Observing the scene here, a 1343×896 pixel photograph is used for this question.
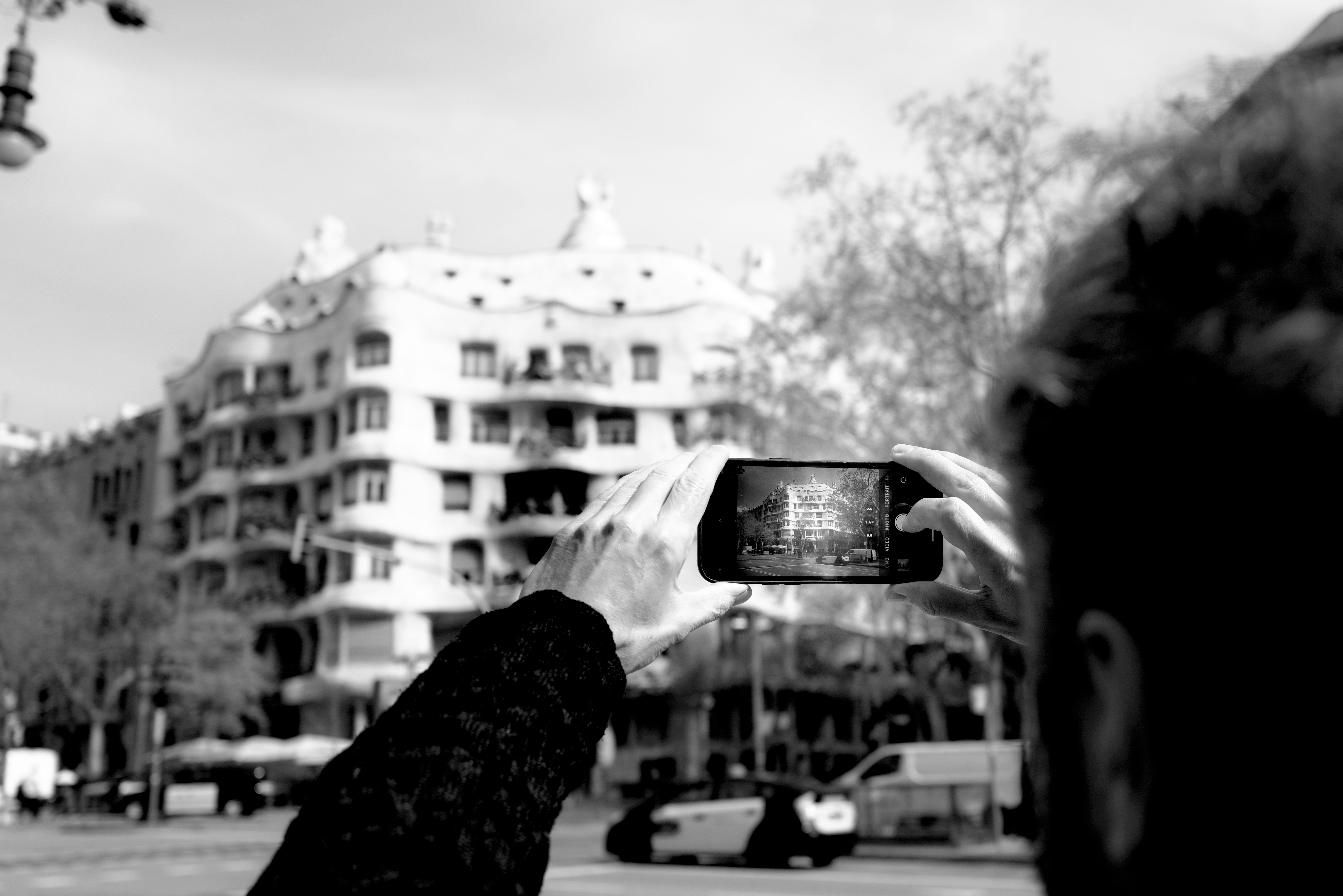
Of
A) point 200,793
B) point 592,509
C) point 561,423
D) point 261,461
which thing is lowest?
point 200,793

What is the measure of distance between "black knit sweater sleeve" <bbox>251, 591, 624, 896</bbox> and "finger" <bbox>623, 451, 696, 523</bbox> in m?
0.30

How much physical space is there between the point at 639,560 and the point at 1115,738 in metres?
0.77

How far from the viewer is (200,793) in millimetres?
39938

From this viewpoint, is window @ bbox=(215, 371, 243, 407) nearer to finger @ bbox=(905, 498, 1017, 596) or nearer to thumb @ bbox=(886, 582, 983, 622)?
thumb @ bbox=(886, 582, 983, 622)

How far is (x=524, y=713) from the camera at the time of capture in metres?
1.05

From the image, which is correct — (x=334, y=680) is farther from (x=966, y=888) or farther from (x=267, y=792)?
(x=966, y=888)

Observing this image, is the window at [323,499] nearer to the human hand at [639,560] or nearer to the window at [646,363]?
the window at [646,363]

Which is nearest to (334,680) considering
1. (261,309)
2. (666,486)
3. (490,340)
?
(490,340)

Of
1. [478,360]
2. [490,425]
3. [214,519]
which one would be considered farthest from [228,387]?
[490,425]

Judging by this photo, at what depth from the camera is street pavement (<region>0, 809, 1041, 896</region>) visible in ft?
55.0

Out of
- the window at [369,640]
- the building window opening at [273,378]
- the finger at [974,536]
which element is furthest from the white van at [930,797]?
the building window opening at [273,378]

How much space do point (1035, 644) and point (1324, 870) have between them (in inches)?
7.5

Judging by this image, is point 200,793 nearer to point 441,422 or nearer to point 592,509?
point 441,422

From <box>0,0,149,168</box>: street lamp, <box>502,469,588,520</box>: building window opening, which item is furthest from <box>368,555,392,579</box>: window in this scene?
<box>0,0,149,168</box>: street lamp
